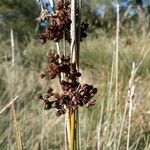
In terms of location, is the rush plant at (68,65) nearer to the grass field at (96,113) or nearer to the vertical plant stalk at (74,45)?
the vertical plant stalk at (74,45)

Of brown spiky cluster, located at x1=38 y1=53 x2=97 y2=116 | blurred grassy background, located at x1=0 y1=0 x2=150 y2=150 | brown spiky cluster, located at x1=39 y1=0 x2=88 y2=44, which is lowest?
blurred grassy background, located at x1=0 y1=0 x2=150 y2=150

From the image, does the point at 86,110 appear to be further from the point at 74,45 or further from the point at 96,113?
the point at 74,45

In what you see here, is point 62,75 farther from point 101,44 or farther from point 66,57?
point 101,44

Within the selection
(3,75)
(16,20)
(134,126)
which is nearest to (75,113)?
(134,126)

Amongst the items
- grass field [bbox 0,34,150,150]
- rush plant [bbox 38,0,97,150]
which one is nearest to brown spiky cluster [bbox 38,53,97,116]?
rush plant [bbox 38,0,97,150]

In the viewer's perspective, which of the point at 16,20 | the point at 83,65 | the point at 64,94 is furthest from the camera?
the point at 16,20

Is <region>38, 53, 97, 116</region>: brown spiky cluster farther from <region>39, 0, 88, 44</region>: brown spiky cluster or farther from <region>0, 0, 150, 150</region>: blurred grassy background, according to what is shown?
<region>0, 0, 150, 150</region>: blurred grassy background
